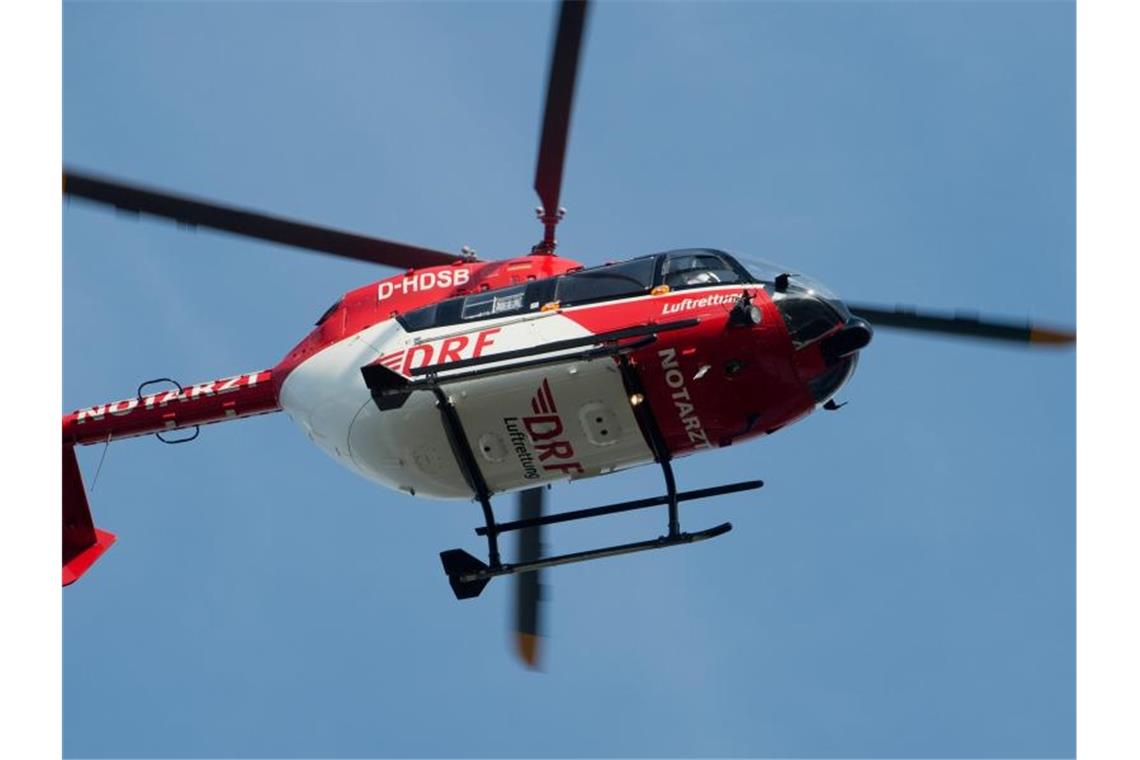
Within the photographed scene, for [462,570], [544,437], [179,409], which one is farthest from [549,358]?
[179,409]

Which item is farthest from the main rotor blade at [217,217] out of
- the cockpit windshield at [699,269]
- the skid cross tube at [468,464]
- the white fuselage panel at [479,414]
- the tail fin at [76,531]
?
the tail fin at [76,531]

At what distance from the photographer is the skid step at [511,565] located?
15750 millimetres

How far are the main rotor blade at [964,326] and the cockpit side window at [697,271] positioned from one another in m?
1.38

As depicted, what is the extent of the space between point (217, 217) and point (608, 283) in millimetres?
4159

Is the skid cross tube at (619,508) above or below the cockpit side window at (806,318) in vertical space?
below

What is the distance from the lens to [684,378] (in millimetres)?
15609

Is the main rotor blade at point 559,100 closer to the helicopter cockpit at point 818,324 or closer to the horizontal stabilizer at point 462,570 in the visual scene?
the helicopter cockpit at point 818,324

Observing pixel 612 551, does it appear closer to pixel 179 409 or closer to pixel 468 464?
pixel 468 464

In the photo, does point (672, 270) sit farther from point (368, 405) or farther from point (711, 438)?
point (368, 405)

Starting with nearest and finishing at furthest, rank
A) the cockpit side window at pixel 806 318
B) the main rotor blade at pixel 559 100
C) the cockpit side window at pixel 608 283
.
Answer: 1. the main rotor blade at pixel 559 100
2. the cockpit side window at pixel 806 318
3. the cockpit side window at pixel 608 283

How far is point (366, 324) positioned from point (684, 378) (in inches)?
149

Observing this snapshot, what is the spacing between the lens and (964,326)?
16.3m

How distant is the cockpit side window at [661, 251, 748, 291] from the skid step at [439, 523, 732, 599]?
8.06ft

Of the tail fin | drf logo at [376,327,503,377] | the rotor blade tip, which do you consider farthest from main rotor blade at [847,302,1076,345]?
the tail fin
